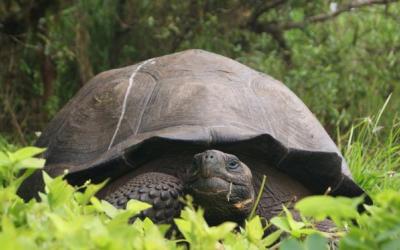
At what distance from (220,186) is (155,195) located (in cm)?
23

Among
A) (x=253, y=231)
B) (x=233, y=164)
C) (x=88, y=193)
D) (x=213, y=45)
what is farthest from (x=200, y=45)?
(x=88, y=193)

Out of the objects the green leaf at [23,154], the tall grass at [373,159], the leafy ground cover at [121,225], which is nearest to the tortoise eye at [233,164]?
the tall grass at [373,159]

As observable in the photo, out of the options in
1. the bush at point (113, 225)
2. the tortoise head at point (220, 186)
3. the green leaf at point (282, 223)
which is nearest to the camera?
the bush at point (113, 225)

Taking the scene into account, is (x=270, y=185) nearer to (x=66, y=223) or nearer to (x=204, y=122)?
(x=204, y=122)

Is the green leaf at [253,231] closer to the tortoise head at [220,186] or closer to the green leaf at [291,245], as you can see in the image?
the green leaf at [291,245]

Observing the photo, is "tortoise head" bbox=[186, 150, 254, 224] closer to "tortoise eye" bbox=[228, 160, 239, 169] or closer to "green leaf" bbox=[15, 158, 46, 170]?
"tortoise eye" bbox=[228, 160, 239, 169]

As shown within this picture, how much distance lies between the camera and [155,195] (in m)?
3.26

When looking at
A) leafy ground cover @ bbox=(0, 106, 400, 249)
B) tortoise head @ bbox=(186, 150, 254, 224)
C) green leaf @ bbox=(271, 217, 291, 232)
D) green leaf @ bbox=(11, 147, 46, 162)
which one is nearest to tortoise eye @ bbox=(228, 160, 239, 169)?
tortoise head @ bbox=(186, 150, 254, 224)

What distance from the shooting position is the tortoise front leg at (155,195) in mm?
3232

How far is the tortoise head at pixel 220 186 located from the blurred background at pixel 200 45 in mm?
2904

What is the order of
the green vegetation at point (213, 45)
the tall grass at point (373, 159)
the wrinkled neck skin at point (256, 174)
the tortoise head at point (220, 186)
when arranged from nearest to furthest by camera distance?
1. the tortoise head at point (220, 186)
2. the wrinkled neck skin at point (256, 174)
3. the tall grass at point (373, 159)
4. the green vegetation at point (213, 45)

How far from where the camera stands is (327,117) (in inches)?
251

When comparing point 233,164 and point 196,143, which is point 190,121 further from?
point 233,164

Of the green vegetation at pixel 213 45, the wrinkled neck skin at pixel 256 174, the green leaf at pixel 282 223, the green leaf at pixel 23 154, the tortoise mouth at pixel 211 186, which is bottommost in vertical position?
the green vegetation at pixel 213 45
